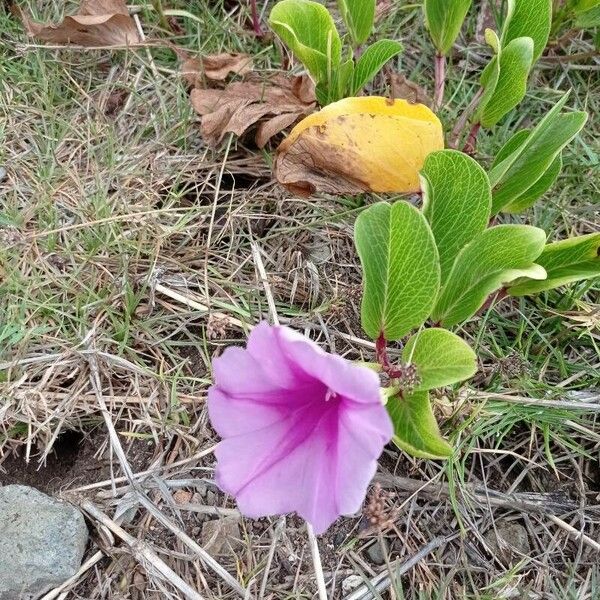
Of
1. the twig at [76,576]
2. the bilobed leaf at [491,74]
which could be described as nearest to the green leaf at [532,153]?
the bilobed leaf at [491,74]

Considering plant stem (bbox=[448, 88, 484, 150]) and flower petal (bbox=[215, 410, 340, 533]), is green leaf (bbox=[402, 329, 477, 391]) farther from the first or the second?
plant stem (bbox=[448, 88, 484, 150])

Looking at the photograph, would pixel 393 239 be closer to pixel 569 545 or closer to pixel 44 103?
pixel 569 545

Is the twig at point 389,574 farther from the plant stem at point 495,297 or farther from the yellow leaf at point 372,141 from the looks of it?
the yellow leaf at point 372,141

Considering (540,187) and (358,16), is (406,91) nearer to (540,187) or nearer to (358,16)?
(358,16)

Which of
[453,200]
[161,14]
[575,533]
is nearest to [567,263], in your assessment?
[453,200]

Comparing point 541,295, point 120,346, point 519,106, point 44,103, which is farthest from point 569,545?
point 44,103

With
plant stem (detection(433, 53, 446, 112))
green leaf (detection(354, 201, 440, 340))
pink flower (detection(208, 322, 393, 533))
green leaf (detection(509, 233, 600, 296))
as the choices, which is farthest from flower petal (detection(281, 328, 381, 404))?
plant stem (detection(433, 53, 446, 112))

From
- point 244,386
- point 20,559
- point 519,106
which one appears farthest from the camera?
point 519,106
